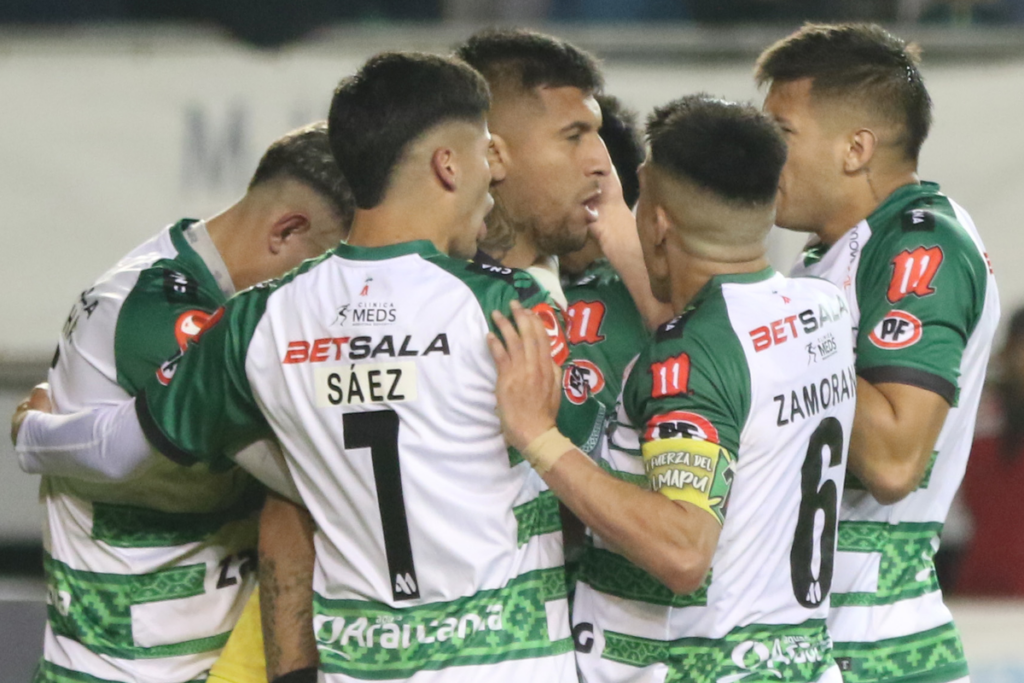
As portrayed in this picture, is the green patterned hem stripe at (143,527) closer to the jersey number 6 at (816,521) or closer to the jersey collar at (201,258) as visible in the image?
the jersey collar at (201,258)

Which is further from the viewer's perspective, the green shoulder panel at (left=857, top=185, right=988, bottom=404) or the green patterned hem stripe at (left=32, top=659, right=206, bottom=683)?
the green patterned hem stripe at (left=32, top=659, right=206, bottom=683)

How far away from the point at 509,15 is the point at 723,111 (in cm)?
352

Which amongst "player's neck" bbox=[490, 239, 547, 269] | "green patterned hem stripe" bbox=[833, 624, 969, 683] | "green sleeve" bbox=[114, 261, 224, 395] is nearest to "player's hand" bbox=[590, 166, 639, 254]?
"player's neck" bbox=[490, 239, 547, 269]

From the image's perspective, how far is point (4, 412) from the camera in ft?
18.5

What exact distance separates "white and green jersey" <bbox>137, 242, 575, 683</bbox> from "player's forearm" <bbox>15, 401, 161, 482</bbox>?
0.26 meters

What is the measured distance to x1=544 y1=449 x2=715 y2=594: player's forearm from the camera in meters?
2.27

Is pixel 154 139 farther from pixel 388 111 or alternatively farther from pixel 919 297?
pixel 919 297

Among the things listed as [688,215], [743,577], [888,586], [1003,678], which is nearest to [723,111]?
[688,215]

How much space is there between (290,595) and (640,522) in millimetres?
811

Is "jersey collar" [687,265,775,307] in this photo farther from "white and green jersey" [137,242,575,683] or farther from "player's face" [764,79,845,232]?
"player's face" [764,79,845,232]

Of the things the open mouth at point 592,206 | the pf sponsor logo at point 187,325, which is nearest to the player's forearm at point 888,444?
the open mouth at point 592,206

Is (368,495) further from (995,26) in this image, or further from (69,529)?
(995,26)

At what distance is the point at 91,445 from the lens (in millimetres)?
2652

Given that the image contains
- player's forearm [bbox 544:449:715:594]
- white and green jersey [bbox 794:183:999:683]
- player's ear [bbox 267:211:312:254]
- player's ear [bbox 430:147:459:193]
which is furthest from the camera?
player's ear [bbox 267:211:312:254]
